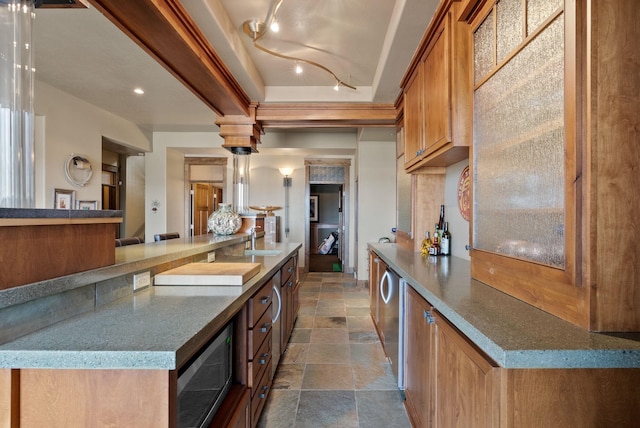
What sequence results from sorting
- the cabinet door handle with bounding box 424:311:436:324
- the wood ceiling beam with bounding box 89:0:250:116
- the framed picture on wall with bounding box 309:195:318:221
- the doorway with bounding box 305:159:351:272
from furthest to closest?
the framed picture on wall with bounding box 309:195:318:221
the doorway with bounding box 305:159:351:272
the wood ceiling beam with bounding box 89:0:250:116
the cabinet door handle with bounding box 424:311:436:324

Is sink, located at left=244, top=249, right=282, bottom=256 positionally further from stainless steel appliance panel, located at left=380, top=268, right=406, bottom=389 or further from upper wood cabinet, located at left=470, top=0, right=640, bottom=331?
upper wood cabinet, located at left=470, top=0, right=640, bottom=331

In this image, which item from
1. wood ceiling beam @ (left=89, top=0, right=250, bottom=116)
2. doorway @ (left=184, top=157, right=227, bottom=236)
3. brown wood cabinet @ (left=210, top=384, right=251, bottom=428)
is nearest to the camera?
brown wood cabinet @ (left=210, top=384, right=251, bottom=428)

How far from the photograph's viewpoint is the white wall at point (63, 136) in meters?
3.80

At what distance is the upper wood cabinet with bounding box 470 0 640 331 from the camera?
2.81 feet

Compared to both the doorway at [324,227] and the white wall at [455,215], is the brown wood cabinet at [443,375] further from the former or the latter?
the doorway at [324,227]

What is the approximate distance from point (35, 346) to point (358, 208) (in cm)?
478

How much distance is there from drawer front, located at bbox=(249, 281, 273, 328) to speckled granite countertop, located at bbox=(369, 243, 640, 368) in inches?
33.8

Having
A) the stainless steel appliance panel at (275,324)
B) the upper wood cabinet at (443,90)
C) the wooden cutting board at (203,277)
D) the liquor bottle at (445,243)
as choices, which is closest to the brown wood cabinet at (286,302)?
the stainless steel appliance panel at (275,324)

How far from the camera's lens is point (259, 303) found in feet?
5.65

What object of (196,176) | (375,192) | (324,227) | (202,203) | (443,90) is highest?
(196,176)

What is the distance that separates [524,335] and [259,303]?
4.14ft

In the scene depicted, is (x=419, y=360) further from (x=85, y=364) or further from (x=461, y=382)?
(x=85, y=364)

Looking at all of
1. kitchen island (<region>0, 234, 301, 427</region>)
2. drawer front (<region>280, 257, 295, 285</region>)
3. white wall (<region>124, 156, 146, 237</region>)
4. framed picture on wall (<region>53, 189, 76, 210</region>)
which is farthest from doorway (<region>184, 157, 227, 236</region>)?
kitchen island (<region>0, 234, 301, 427</region>)

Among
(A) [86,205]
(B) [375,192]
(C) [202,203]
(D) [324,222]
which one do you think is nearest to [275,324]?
(B) [375,192]
